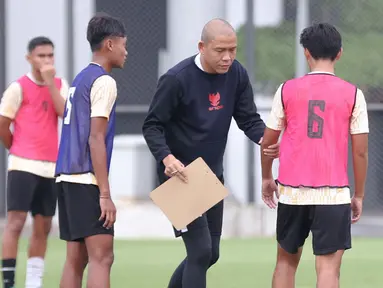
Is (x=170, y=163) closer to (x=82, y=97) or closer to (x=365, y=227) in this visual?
(x=82, y=97)

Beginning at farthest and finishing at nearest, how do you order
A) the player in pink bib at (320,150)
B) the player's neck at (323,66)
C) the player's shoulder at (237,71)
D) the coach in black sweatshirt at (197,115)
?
the player's shoulder at (237,71) < the coach in black sweatshirt at (197,115) < the player's neck at (323,66) < the player in pink bib at (320,150)

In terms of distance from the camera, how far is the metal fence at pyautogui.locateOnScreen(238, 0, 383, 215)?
12742 mm

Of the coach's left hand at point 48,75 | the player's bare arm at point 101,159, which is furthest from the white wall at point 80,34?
the player's bare arm at point 101,159

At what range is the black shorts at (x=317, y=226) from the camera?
644cm

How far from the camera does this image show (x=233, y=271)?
387 inches

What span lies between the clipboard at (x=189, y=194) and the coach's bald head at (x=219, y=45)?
1.88ft

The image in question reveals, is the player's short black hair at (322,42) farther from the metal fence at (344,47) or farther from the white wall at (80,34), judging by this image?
the white wall at (80,34)

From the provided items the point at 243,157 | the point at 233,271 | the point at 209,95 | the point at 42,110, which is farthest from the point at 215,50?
the point at 243,157

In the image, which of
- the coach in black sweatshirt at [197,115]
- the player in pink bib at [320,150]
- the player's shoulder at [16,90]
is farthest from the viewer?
the player's shoulder at [16,90]

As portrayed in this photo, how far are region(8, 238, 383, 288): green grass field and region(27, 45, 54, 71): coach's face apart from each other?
1729mm

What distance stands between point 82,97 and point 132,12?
270 inches

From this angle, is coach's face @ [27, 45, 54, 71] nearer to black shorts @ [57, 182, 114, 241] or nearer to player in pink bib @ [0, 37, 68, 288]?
player in pink bib @ [0, 37, 68, 288]

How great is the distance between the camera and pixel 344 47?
12.7 meters

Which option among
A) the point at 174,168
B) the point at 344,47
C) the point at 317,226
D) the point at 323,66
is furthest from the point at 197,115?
the point at 344,47
